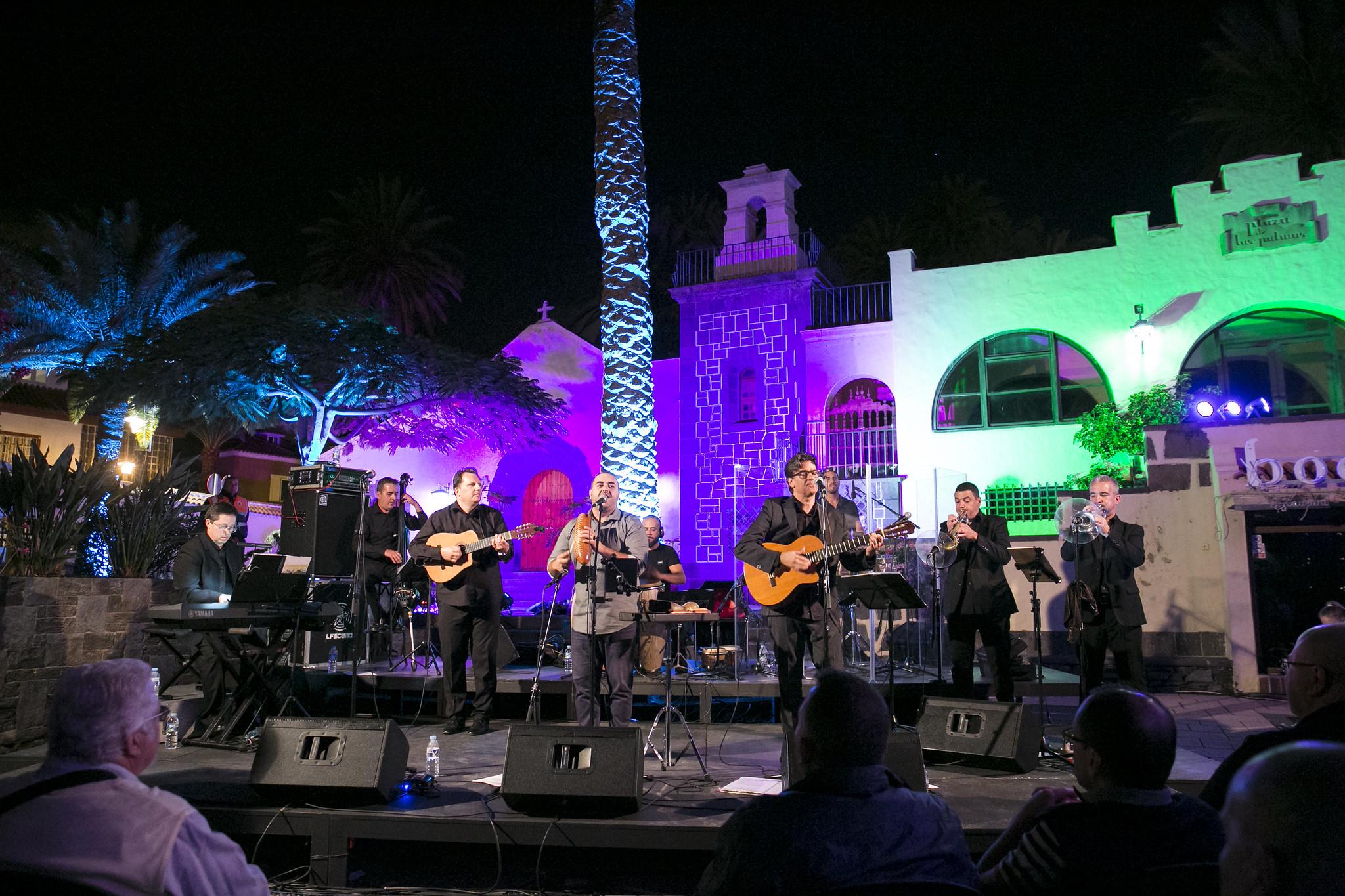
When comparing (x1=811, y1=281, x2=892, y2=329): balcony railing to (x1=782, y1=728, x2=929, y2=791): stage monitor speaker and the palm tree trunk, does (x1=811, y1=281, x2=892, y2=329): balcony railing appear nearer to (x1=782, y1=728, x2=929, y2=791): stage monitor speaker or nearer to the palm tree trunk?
the palm tree trunk

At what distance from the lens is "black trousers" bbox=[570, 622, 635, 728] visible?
23.8 ft

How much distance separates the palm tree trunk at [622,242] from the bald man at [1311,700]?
1421 cm

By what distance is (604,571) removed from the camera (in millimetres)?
7219

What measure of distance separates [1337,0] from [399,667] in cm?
2464

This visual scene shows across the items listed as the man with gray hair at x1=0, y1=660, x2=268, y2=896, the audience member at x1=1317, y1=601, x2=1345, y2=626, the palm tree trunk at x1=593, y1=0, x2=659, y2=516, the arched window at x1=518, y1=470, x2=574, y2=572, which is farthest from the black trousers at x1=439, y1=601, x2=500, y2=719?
the arched window at x1=518, y1=470, x2=574, y2=572

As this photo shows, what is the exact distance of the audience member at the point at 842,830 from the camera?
7.79ft

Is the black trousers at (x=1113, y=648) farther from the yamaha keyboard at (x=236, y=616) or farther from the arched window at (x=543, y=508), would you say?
the arched window at (x=543, y=508)

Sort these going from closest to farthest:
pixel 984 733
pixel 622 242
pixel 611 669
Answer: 1. pixel 984 733
2. pixel 611 669
3. pixel 622 242

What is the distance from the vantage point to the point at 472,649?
838cm

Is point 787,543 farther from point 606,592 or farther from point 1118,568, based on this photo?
point 1118,568

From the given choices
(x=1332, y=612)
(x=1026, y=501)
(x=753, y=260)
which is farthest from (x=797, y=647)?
(x=753, y=260)

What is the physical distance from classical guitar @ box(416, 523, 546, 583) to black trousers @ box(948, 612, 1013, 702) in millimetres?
3696

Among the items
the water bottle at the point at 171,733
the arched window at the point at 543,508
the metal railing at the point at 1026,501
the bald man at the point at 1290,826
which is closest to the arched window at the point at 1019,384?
the metal railing at the point at 1026,501

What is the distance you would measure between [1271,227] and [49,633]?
18755mm
